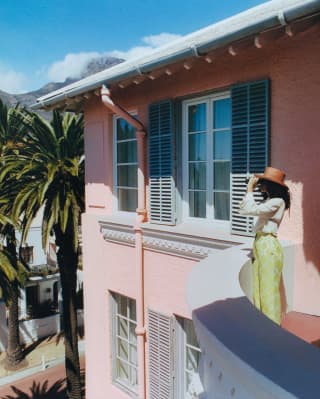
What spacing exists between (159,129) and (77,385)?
9043mm

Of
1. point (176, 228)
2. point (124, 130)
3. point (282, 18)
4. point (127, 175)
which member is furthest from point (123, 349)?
point (282, 18)

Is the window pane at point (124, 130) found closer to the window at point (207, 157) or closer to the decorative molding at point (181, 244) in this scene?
the window at point (207, 157)

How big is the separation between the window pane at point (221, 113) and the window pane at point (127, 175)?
7.53ft

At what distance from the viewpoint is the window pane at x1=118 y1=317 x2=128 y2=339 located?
8.23m

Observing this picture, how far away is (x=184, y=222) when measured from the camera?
6.86 m

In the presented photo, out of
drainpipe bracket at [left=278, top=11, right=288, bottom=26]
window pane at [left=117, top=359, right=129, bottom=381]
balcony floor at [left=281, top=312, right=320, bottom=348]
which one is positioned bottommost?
window pane at [left=117, top=359, right=129, bottom=381]

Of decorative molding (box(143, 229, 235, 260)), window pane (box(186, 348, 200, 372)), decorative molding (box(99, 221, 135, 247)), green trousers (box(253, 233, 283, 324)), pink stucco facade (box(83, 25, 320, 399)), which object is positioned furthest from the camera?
decorative molding (box(99, 221, 135, 247))

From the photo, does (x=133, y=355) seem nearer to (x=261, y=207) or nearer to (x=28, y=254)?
(x=261, y=207)

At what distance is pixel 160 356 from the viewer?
7.06 m

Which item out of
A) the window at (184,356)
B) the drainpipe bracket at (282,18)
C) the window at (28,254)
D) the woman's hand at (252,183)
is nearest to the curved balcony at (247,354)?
the woman's hand at (252,183)

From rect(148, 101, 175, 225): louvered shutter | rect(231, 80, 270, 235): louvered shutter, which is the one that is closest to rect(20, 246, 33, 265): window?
rect(148, 101, 175, 225): louvered shutter

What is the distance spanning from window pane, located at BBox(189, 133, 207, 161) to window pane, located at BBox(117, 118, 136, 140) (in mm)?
1650

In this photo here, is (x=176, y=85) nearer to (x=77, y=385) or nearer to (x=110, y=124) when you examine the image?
(x=110, y=124)

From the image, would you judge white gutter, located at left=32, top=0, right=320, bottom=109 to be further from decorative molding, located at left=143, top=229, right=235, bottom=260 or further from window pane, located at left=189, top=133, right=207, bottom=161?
decorative molding, located at left=143, top=229, right=235, bottom=260
